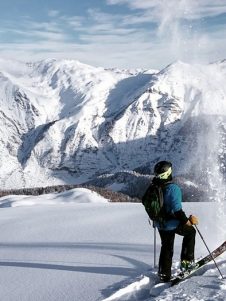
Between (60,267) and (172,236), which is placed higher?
(172,236)

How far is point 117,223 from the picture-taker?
48.9 feet

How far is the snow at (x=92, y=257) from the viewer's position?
8.27 m

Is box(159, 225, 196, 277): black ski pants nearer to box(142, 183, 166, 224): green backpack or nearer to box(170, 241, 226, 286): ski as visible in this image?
box(170, 241, 226, 286): ski

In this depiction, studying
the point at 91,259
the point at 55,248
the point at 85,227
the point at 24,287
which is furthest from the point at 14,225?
the point at 24,287

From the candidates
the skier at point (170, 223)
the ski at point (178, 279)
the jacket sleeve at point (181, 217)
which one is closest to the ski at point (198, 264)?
the ski at point (178, 279)

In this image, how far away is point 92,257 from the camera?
10.9 metres

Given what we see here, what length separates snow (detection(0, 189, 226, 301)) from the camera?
27.1ft

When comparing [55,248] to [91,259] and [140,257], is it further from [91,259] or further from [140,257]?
[140,257]

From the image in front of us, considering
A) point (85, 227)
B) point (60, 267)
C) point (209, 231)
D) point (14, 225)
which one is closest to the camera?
point (60, 267)

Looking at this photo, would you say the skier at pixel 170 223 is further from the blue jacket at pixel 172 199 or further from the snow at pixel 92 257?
the snow at pixel 92 257

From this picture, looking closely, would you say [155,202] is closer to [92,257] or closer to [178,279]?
[178,279]

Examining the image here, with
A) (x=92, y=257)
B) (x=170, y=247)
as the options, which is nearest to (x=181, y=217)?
(x=170, y=247)

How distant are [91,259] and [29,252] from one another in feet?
6.51

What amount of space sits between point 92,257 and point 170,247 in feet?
7.97
